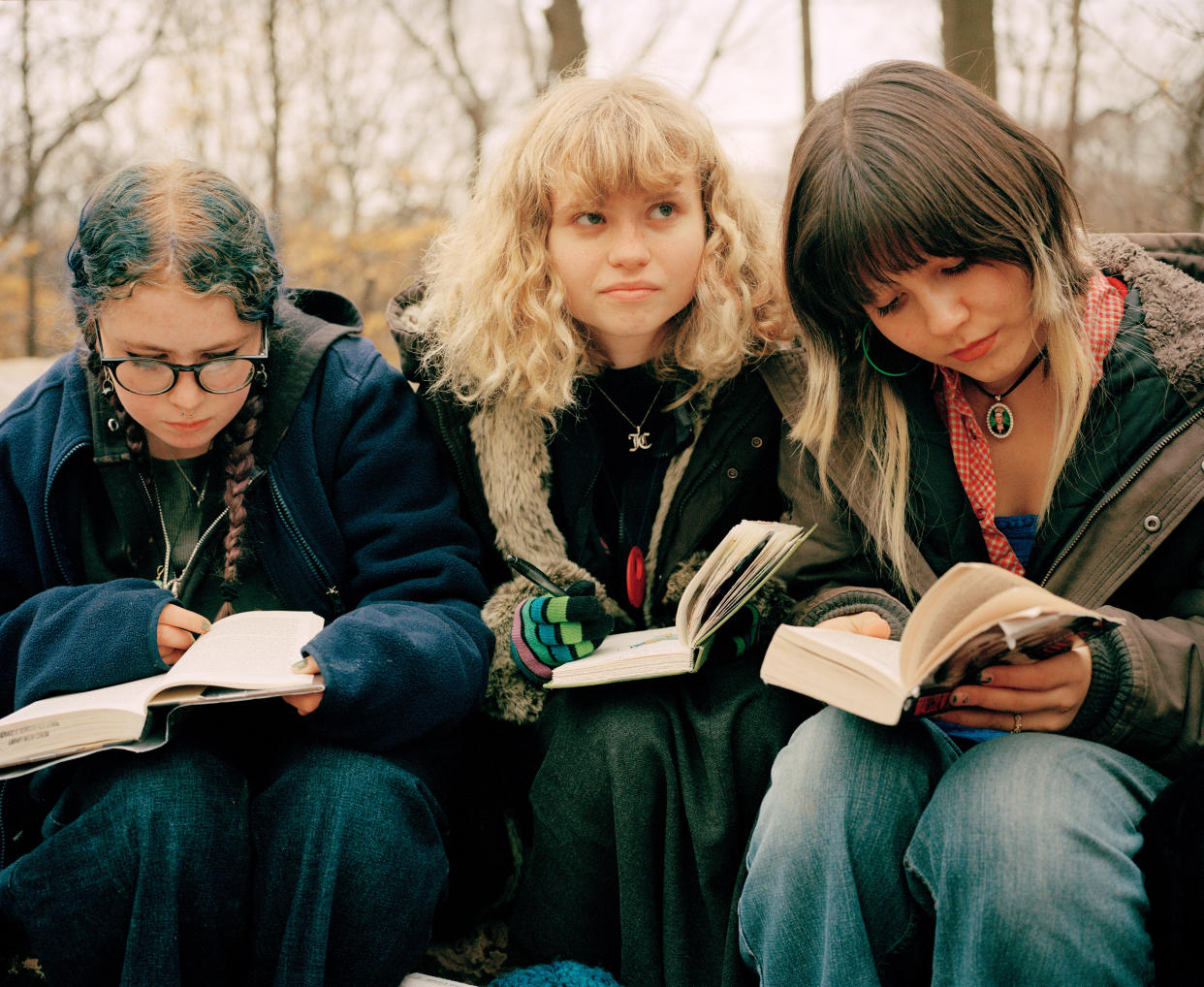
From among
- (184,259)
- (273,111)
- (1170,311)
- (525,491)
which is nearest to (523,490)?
(525,491)

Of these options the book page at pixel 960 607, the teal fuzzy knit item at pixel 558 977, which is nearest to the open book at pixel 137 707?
the teal fuzzy knit item at pixel 558 977

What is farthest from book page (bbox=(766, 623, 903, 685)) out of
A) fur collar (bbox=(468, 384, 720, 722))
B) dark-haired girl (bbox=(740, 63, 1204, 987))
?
fur collar (bbox=(468, 384, 720, 722))

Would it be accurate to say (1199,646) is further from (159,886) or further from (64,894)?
(64,894)

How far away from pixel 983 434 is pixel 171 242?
160 cm

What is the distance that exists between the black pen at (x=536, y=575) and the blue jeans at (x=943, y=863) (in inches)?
23.8

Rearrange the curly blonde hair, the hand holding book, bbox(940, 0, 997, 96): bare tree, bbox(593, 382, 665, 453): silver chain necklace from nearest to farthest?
the hand holding book → the curly blonde hair → bbox(593, 382, 665, 453): silver chain necklace → bbox(940, 0, 997, 96): bare tree

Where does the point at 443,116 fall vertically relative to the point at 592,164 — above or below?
above

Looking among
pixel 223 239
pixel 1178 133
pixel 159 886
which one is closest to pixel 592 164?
pixel 223 239

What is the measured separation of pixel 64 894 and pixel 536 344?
134 cm

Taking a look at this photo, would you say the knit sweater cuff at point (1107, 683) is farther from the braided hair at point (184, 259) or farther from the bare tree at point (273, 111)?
the bare tree at point (273, 111)

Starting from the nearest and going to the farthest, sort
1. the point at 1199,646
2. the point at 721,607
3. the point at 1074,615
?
the point at 1074,615 → the point at 1199,646 → the point at 721,607

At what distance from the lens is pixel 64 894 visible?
1668mm

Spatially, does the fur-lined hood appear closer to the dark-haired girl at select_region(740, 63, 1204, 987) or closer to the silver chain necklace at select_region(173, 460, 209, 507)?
the dark-haired girl at select_region(740, 63, 1204, 987)

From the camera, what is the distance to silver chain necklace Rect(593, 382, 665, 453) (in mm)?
2332
